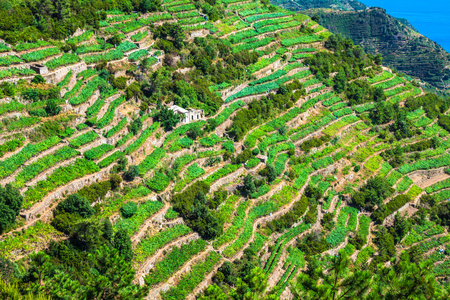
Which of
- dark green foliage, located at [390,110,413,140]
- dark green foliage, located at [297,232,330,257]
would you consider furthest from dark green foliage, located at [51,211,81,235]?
dark green foliage, located at [390,110,413,140]

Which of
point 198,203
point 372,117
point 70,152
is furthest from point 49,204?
point 372,117

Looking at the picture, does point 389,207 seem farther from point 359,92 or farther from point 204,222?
point 204,222

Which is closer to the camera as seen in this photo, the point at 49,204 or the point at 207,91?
the point at 49,204

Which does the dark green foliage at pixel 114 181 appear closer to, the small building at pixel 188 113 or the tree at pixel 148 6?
the small building at pixel 188 113

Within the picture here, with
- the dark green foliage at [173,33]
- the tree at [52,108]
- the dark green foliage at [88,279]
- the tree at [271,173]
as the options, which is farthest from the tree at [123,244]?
the dark green foliage at [173,33]

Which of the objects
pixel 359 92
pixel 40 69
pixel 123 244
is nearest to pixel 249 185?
pixel 123 244

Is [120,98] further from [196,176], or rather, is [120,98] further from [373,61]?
[373,61]

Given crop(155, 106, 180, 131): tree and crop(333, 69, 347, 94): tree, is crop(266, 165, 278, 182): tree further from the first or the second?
crop(333, 69, 347, 94): tree
